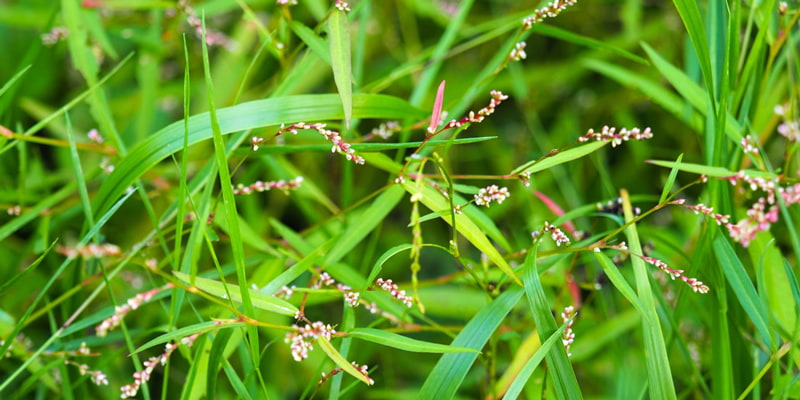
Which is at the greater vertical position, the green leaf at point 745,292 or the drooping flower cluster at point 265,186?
the drooping flower cluster at point 265,186

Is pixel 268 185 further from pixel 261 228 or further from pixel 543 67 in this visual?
pixel 543 67

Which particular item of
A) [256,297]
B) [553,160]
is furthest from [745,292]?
[256,297]

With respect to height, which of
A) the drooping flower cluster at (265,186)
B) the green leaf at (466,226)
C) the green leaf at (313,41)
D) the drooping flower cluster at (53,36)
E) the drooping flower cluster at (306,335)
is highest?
the drooping flower cluster at (53,36)

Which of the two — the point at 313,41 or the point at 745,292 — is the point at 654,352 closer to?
the point at 745,292

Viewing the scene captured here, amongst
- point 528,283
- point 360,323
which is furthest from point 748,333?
point 360,323

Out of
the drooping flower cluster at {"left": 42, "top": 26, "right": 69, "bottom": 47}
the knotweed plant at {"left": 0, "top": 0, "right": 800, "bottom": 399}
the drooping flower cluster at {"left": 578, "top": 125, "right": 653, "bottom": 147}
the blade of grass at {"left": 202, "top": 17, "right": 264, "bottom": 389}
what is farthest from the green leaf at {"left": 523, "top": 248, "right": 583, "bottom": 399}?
the drooping flower cluster at {"left": 42, "top": 26, "right": 69, "bottom": 47}

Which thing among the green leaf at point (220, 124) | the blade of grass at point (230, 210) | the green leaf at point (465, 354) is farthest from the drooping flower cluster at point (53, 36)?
the green leaf at point (465, 354)

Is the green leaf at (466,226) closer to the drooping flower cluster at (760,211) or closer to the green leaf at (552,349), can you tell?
the green leaf at (552,349)
